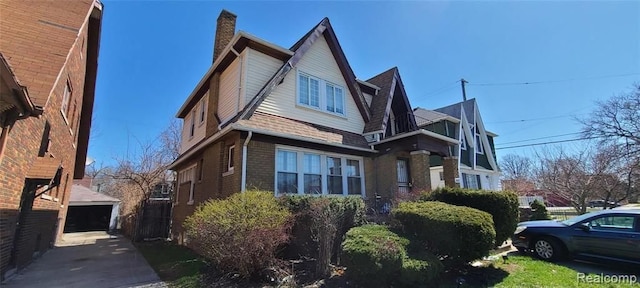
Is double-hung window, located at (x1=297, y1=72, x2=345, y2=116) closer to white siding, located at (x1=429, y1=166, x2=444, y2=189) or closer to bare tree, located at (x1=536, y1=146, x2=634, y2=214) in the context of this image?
white siding, located at (x1=429, y1=166, x2=444, y2=189)

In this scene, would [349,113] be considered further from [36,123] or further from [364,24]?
[36,123]

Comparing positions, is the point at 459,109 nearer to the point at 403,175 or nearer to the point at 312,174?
the point at 403,175

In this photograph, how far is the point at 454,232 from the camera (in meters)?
6.46

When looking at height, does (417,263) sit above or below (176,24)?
below

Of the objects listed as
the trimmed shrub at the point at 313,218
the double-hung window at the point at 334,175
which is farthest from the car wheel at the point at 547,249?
the double-hung window at the point at 334,175

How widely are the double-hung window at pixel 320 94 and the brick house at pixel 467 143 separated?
974 cm

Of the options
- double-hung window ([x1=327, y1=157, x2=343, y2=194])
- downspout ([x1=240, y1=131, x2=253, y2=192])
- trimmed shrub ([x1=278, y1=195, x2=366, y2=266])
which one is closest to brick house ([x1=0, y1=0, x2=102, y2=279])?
downspout ([x1=240, y1=131, x2=253, y2=192])

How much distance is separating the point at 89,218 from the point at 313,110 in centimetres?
3179

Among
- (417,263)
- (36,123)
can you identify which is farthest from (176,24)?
(417,263)

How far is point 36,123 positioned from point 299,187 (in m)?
7.75

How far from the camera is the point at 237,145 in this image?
379 inches

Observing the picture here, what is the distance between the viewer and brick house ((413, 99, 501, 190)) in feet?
68.1

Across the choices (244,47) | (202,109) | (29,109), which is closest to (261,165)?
(244,47)

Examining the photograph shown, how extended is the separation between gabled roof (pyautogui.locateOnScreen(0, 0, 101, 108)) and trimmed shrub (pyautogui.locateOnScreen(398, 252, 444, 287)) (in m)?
7.91
